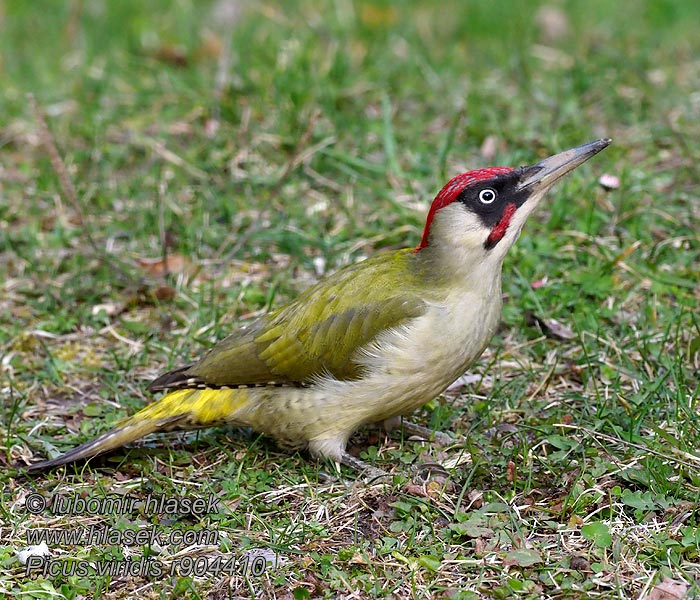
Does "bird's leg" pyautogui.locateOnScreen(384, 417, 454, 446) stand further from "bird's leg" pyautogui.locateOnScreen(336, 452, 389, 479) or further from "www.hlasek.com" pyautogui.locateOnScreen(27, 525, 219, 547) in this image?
"www.hlasek.com" pyautogui.locateOnScreen(27, 525, 219, 547)

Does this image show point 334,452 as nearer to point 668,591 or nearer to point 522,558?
point 522,558

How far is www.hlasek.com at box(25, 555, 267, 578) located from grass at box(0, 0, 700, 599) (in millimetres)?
24

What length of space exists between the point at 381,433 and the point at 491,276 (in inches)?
29.7

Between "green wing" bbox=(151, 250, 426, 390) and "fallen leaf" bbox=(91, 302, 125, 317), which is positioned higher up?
"green wing" bbox=(151, 250, 426, 390)

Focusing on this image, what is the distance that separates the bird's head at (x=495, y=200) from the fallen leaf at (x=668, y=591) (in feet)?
3.89

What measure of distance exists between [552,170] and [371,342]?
0.83 m

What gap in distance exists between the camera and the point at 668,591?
2.91 metres

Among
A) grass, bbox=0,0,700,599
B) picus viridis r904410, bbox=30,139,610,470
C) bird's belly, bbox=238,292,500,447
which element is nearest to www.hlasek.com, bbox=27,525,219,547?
grass, bbox=0,0,700,599

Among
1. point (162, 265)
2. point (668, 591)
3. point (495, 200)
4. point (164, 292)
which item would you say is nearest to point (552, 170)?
point (495, 200)

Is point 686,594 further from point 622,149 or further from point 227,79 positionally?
point 227,79

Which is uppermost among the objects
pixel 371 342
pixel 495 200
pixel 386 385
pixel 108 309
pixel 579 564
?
pixel 495 200

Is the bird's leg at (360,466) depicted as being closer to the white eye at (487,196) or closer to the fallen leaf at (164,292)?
the white eye at (487,196)

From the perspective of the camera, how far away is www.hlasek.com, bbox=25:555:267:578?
3.13 metres

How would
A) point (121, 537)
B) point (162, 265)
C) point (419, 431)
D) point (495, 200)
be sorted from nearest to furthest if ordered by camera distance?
point (121, 537)
point (495, 200)
point (419, 431)
point (162, 265)
